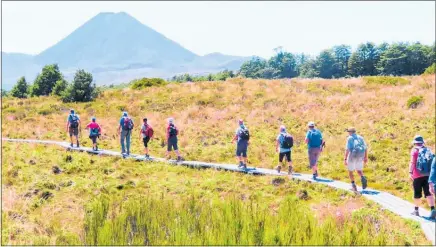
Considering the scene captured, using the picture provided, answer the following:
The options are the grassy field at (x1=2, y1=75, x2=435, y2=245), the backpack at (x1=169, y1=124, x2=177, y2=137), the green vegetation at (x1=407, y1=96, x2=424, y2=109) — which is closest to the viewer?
the grassy field at (x1=2, y1=75, x2=435, y2=245)

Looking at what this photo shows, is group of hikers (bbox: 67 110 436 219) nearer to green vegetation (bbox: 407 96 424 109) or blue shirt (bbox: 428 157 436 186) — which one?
blue shirt (bbox: 428 157 436 186)

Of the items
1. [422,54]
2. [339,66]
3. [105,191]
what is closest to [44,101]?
[105,191]

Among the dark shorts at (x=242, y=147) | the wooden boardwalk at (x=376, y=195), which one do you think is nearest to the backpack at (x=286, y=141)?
the wooden boardwalk at (x=376, y=195)

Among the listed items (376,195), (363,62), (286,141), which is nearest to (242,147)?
(286,141)

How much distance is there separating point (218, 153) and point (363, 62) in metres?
84.0

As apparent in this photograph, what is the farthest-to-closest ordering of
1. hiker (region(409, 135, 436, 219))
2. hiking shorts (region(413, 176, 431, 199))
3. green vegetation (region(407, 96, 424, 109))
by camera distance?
green vegetation (region(407, 96, 424, 109)) → hiking shorts (region(413, 176, 431, 199)) → hiker (region(409, 135, 436, 219))

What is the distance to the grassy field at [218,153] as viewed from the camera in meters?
8.18

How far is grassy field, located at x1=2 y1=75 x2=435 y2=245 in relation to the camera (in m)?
8.18

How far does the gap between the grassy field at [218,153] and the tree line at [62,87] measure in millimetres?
1712

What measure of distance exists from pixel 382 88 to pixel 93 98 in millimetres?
25451

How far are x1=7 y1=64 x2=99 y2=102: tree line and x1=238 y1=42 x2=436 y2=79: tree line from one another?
2486 inches

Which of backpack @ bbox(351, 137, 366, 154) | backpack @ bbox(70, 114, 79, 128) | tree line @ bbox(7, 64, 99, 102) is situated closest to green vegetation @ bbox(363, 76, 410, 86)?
tree line @ bbox(7, 64, 99, 102)

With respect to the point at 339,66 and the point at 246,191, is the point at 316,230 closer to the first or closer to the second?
the point at 246,191

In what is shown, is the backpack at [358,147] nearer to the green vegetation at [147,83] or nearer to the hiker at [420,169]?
the hiker at [420,169]
